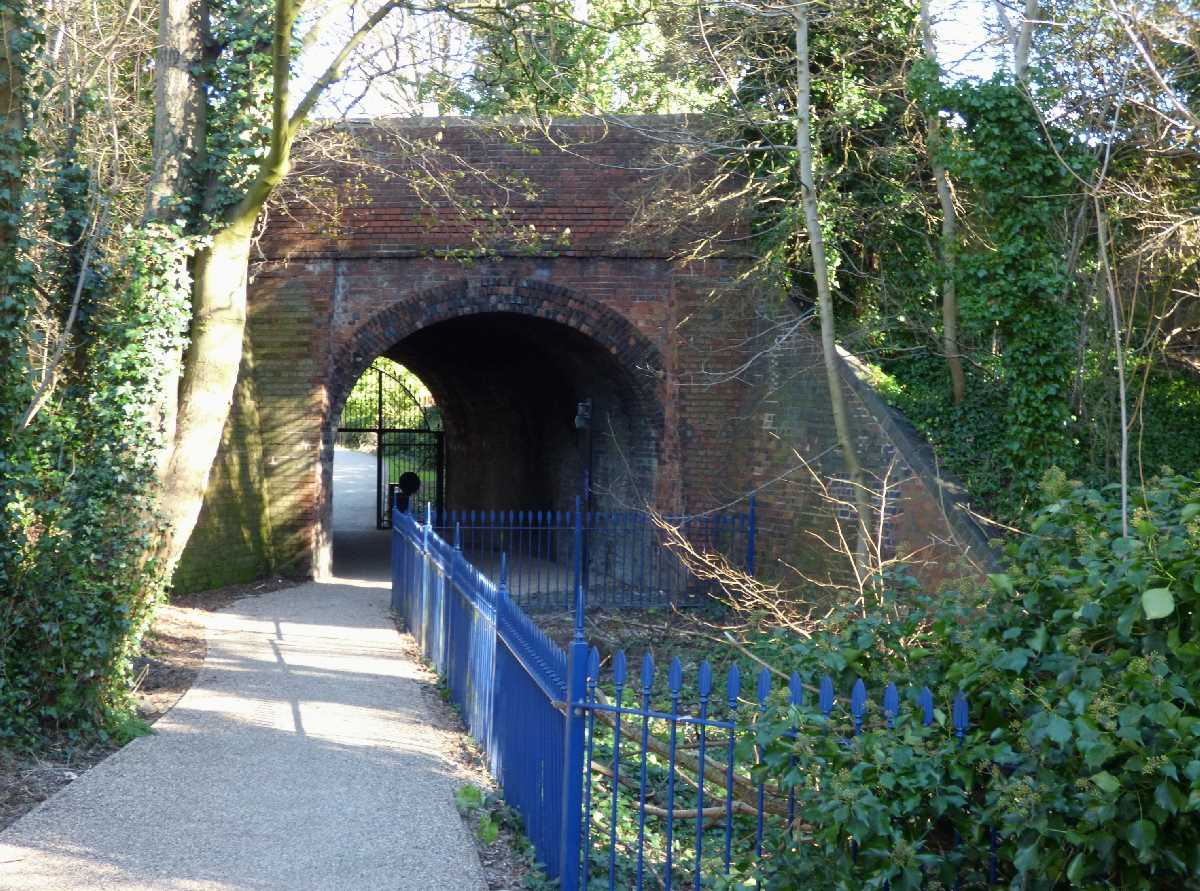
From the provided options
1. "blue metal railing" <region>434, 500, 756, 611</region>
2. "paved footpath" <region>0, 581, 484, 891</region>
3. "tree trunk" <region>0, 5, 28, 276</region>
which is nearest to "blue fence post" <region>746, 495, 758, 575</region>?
"blue metal railing" <region>434, 500, 756, 611</region>

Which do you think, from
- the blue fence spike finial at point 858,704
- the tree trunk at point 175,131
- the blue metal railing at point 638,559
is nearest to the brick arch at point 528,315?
the blue metal railing at point 638,559

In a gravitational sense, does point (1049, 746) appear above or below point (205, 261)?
below

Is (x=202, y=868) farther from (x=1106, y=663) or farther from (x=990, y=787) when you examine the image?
(x=1106, y=663)

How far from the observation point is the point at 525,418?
71.0ft

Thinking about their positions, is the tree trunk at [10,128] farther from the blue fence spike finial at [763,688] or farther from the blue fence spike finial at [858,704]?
the blue fence spike finial at [858,704]

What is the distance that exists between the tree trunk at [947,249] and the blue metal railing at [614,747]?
5.93 m

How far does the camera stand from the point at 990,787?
11.3 feet

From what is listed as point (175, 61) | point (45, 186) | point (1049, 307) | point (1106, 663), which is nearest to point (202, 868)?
point (1106, 663)

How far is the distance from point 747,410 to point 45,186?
8674 millimetres

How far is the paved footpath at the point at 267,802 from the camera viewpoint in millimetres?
5137

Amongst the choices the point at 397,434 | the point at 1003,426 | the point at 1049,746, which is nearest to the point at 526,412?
the point at 397,434

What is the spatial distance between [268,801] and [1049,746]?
14.0 ft

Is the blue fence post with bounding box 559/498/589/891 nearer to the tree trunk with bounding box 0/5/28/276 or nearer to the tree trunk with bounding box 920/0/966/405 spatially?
the tree trunk with bounding box 0/5/28/276

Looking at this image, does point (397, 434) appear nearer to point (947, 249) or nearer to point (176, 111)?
point (947, 249)
